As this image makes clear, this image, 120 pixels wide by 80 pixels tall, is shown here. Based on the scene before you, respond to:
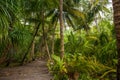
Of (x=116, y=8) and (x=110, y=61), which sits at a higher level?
(x=116, y=8)

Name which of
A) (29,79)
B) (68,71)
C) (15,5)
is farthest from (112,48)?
(15,5)

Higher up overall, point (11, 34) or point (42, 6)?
point (42, 6)

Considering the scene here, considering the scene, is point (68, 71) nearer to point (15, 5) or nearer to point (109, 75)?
point (109, 75)

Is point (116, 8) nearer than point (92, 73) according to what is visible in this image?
Yes

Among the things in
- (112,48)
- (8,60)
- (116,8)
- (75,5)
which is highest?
(75,5)

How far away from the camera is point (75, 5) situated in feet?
66.8

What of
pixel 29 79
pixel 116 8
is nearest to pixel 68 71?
pixel 29 79

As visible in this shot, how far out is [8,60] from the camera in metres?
16.7

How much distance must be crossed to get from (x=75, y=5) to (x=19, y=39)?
868 cm

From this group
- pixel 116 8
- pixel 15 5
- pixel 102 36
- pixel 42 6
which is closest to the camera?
pixel 116 8

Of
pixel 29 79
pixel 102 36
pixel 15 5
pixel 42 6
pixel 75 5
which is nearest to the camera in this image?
pixel 15 5

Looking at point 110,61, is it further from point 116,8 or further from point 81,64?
point 116,8

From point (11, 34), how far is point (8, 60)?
458 cm

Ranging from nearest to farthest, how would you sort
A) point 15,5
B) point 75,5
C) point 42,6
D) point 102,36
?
point 15,5 → point 102,36 → point 42,6 → point 75,5
